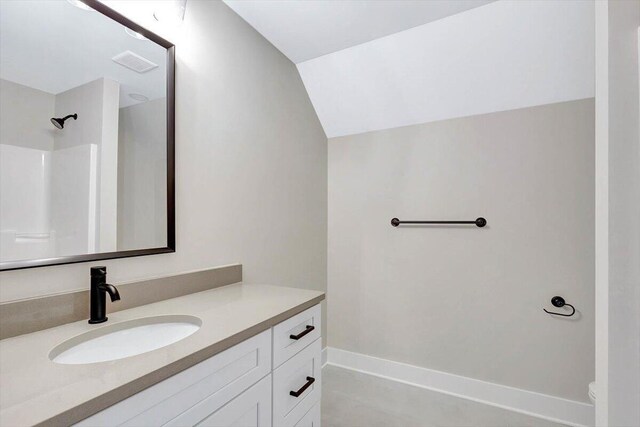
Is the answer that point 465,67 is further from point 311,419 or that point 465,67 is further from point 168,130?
point 311,419

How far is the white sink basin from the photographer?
83 cm

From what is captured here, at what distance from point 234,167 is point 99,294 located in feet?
2.88

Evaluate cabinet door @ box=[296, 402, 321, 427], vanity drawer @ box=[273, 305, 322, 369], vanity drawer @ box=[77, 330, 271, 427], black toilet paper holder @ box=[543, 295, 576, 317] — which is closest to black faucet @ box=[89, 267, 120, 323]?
vanity drawer @ box=[77, 330, 271, 427]

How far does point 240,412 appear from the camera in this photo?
868 millimetres

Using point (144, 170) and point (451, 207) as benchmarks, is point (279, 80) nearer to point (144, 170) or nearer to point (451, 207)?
point (144, 170)

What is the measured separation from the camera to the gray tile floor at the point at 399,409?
181cm

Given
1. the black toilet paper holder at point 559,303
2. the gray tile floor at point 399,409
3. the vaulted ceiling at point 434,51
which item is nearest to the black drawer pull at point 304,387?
the gray tile floor at point 399,409

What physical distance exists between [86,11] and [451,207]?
7.15ft

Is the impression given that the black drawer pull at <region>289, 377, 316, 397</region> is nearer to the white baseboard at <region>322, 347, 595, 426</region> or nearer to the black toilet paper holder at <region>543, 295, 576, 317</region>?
the white baseboard at <region>322, 347, 595, 426</region>

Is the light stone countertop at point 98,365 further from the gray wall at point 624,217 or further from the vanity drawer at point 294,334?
the gray wall at point 624,217

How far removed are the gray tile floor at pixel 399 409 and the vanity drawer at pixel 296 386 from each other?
763mm

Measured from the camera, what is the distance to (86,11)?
1.04 meters

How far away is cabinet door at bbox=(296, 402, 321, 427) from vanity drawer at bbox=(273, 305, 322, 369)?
0.92 ft

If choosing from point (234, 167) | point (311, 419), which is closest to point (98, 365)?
point (311, 419)
